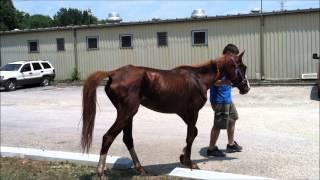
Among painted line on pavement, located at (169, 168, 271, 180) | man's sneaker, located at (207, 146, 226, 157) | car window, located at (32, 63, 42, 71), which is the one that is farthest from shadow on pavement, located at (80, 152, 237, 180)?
car window, located at (32, 63, 42, 71)

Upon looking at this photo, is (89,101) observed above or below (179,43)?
below

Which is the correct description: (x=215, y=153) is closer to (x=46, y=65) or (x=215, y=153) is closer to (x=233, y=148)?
(x=233, y=148)

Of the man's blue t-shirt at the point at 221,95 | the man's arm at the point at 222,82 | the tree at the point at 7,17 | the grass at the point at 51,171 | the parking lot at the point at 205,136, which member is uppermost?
the tree at the point at 7,17

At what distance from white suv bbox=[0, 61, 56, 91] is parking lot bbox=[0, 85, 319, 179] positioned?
36.8 feet

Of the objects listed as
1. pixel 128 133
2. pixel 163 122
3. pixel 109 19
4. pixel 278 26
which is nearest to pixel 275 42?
pixel 278 26

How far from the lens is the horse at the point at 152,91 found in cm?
615

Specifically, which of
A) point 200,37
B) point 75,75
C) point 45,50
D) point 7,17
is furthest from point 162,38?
point 7,17

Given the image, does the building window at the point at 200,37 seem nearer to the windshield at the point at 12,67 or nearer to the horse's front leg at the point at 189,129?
the windshield at the point at 12,67

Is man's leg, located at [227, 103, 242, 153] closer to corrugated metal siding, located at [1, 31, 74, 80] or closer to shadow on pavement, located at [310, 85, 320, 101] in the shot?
shadow on pavement, located at [310, 85, 320, 101]

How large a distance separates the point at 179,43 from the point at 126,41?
3.79 meters

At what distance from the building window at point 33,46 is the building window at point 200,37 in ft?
39.7

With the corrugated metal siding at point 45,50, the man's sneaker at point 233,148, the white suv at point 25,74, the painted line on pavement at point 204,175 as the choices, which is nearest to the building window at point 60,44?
the corrugated metal siding at point 45,50

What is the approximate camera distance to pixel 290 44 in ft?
89.8

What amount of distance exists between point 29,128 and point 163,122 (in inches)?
129
